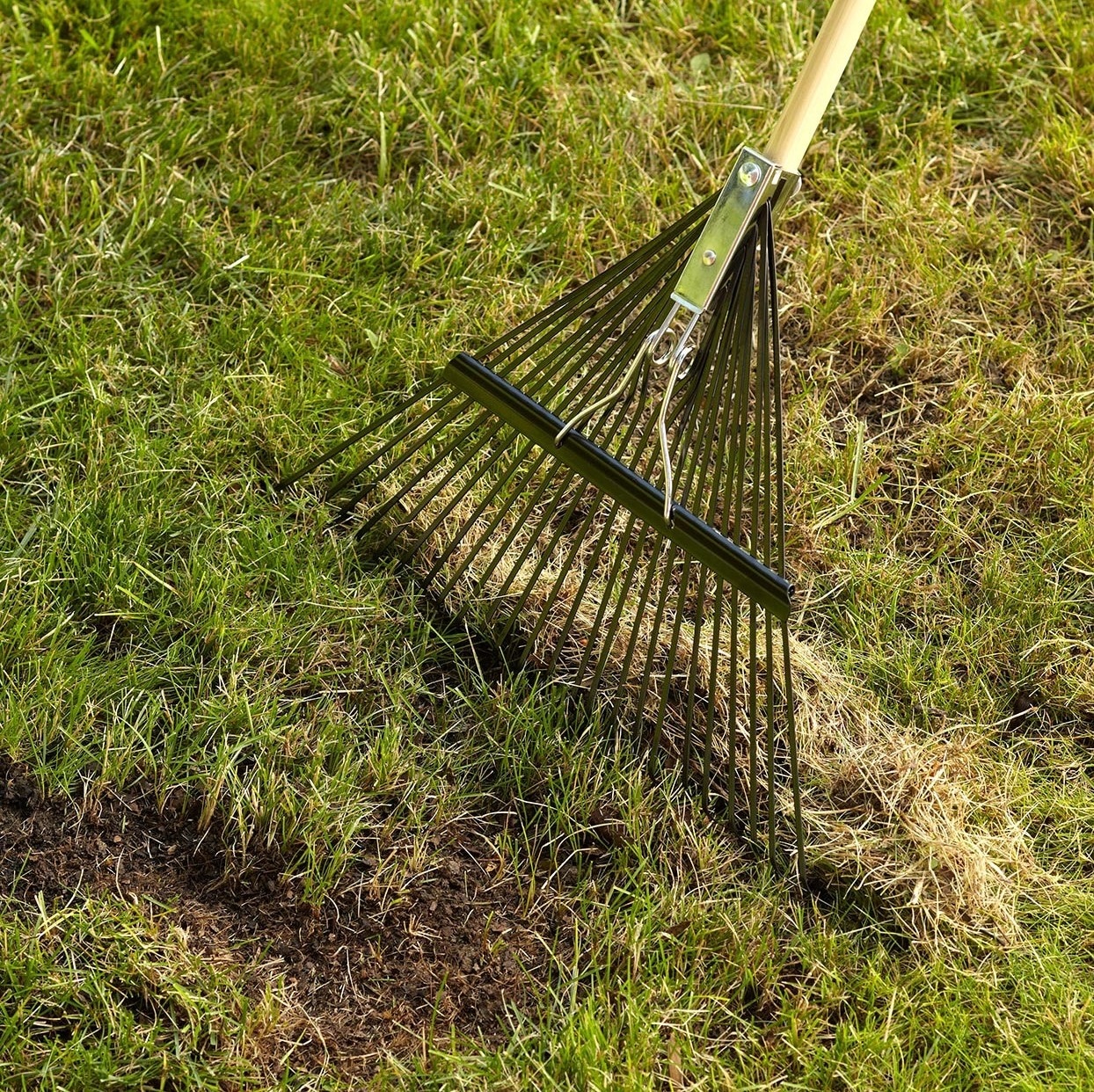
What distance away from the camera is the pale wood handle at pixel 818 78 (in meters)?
1.99

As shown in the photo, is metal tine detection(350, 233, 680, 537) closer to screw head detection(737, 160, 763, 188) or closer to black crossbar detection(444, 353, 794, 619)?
black crossbar detection(444, 353, 794, 619)

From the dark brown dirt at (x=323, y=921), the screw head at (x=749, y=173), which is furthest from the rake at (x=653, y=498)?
the dark brown dirt at (x=323, y=921)

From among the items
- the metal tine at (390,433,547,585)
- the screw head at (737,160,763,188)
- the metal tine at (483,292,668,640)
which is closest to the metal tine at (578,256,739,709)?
the metal tine at (483,292,668,640)

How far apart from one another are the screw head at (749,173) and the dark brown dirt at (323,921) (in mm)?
1147

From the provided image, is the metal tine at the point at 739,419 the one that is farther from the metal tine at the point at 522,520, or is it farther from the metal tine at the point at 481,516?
the metal tine at the point at 481,516

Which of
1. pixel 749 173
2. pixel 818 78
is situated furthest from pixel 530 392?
pixel 818 78

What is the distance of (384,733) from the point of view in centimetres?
229

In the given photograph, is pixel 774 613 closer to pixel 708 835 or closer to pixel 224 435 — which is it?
pixel 708 835

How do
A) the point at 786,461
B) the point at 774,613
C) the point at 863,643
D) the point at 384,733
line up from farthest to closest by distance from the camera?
1. the point at 786,461
2. the point at 863,643
3. the point at 384,733
4. the point at 774,613

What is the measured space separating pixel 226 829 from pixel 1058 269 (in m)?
2.23

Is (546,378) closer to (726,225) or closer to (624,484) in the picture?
(624,484)

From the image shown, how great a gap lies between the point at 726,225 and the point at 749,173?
8 centimetres

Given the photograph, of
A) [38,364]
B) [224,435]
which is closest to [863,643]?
[224,435]

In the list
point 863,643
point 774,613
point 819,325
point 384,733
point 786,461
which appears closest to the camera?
point 774,613
